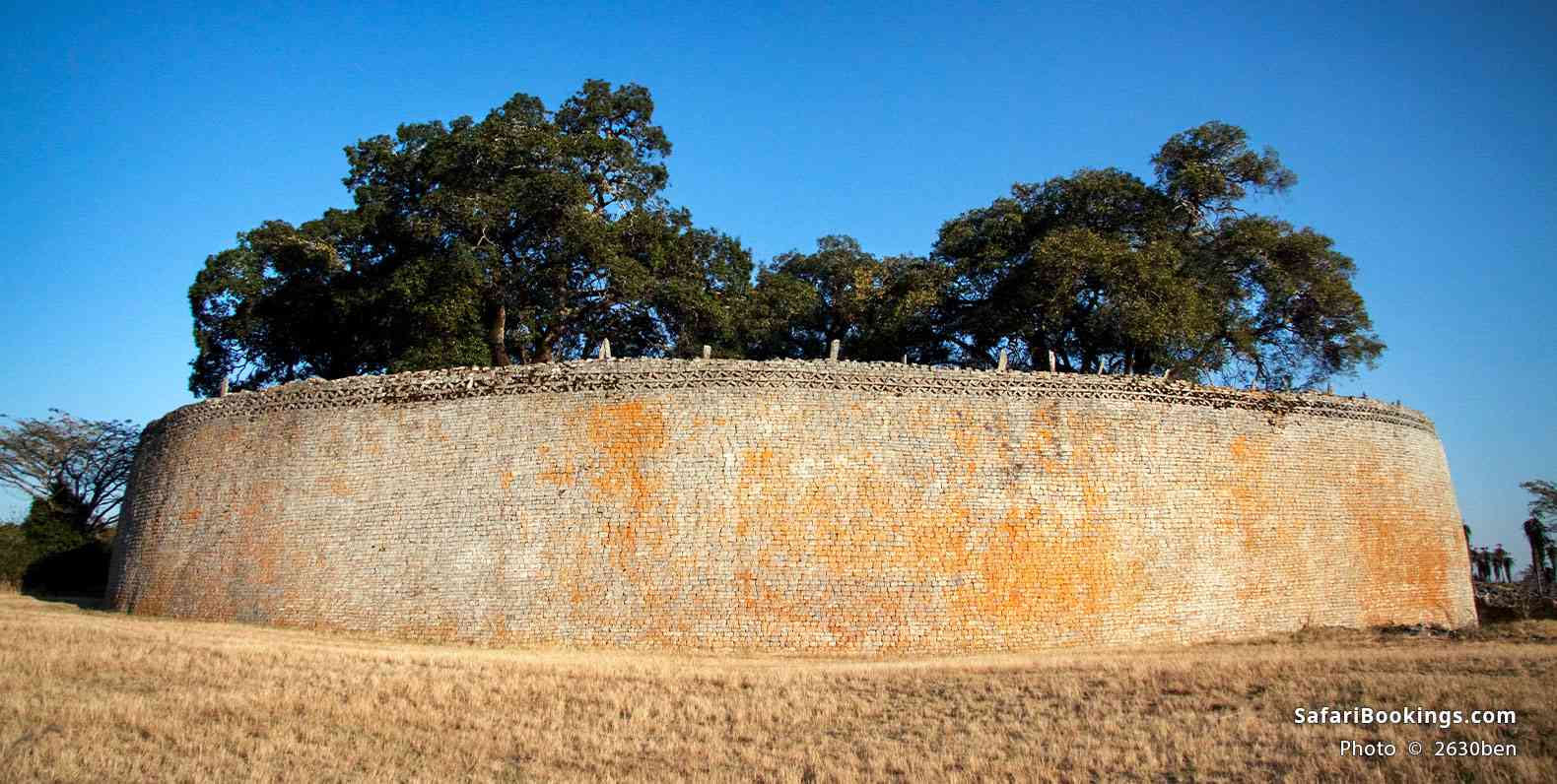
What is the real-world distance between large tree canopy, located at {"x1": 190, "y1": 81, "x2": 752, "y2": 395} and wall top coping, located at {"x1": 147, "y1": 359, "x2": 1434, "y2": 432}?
25.2ft

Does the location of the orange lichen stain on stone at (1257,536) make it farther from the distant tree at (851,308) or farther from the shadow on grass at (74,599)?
the shadow on grass at (74,599)

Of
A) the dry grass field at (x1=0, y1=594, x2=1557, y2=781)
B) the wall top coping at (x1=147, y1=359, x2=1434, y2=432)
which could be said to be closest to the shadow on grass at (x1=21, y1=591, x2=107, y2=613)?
the wall top coping at (x1=147, y1=359, x2=1434, y2=432)

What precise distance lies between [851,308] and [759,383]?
18.3m

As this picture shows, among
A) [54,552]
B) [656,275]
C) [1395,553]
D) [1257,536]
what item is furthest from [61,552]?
[1395,553]

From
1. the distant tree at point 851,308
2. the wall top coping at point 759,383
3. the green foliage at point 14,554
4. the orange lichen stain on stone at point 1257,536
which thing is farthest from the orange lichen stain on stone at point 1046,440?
the green foliage at point 14,554

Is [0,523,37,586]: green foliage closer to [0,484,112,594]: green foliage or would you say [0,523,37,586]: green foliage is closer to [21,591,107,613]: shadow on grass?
[0,484,112,594]: green foliage

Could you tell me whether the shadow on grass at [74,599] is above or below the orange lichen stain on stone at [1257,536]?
below

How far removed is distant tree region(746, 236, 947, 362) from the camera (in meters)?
32.7

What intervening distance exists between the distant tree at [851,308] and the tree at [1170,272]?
4.08 feet

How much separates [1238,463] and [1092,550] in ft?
13.6

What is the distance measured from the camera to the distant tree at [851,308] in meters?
32.7

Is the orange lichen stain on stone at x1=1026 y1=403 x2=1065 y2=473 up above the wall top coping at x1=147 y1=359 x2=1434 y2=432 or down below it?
below

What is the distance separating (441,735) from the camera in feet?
35.6

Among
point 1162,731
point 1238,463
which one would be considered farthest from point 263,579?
point 1238,463
